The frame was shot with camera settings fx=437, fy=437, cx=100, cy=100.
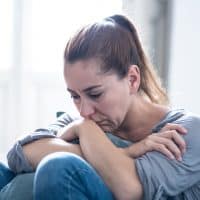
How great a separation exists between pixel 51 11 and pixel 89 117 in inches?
54.1

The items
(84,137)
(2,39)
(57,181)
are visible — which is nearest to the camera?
(57,181)

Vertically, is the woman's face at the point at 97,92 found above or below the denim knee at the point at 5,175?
above

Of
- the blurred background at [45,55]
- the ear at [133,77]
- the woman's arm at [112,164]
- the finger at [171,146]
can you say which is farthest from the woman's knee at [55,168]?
the blurred background at [45,55]

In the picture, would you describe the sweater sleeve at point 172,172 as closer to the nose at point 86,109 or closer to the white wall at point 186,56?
the nose at point 86,109

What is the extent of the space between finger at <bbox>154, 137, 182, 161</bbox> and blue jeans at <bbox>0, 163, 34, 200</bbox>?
350 mm

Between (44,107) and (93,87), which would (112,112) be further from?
(44,107)

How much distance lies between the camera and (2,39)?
8.01 feet

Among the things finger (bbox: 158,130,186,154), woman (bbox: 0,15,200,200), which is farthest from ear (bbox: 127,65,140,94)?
finger (bbox: 158,130,186,154)

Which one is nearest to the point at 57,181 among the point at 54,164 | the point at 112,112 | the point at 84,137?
the point at 54,164

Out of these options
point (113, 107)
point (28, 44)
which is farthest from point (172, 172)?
point (28, 44)

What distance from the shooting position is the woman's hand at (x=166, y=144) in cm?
109

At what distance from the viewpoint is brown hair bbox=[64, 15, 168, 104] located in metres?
1.21

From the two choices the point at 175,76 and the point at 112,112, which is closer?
the point at 112,112

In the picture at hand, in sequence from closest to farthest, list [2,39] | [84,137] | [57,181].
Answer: [57,181] < [84,137] < [2,39]
